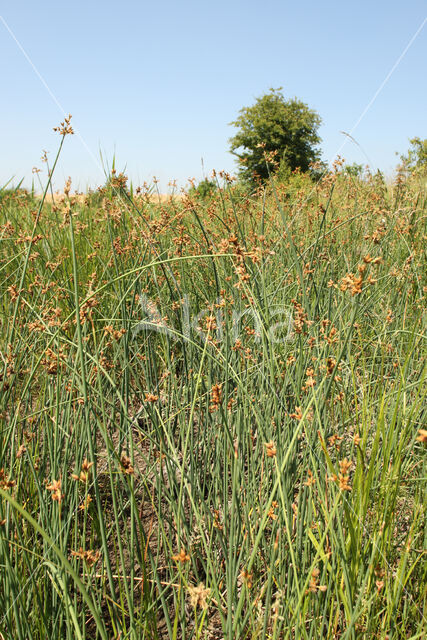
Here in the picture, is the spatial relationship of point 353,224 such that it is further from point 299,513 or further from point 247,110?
point 247,110

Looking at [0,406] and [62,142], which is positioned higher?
[62,142]

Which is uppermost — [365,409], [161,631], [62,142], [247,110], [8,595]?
[247,110]

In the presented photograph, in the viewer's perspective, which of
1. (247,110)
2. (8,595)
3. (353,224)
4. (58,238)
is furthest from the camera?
(247,110)

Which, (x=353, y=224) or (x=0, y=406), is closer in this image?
(x=0, y=406)

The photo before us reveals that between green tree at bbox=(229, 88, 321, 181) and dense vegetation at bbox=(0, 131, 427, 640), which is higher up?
green tree at bbox=(229, 88, 321, 181)

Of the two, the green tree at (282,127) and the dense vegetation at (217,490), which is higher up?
the green tree at (282,127)

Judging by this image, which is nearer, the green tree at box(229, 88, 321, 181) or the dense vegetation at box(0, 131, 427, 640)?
the dense vegetation at box(0, 131, 427, 640)

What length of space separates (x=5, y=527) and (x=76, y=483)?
0.19 meters

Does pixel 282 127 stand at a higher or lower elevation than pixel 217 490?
higher

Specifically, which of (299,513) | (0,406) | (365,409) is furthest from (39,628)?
(365,409)

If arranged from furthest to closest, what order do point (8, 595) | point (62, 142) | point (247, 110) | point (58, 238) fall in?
point (247, 110) < point (58, 238) < point (62, 142) < point (8, 595)

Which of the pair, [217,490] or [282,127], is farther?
[282,127]

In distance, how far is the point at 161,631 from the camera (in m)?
1.25

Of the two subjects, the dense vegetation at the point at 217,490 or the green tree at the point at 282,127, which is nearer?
the dense vegetation at the point at 217,490
